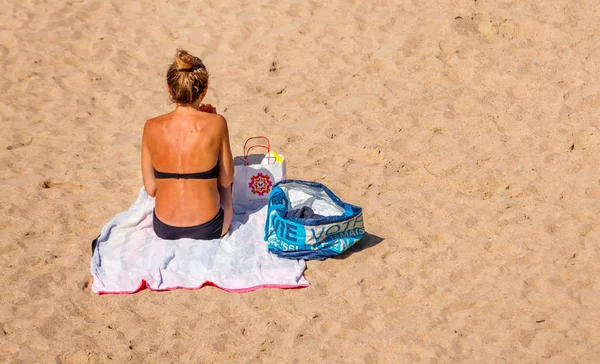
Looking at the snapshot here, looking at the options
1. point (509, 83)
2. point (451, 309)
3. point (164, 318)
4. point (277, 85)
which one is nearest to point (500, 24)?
point (509, 83)

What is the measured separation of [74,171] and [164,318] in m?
2.06

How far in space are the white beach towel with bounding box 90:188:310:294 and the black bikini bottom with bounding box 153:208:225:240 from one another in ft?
0.12

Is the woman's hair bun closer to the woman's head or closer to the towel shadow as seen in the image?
the woman's head

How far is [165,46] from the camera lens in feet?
27.2

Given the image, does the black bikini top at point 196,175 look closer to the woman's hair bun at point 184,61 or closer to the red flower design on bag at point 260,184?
the red flower design on bag at point 260,184

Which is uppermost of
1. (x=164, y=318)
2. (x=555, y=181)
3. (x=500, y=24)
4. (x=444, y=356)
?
(x=500, y=24)

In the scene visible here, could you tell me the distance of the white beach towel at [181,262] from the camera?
514 cm

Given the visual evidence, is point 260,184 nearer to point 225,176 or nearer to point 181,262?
point 225,176

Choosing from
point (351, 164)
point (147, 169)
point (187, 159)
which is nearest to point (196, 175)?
point (187, 159)

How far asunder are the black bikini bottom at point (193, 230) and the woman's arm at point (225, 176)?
0.16ft

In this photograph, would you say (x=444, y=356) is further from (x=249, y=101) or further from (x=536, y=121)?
(x=249, y=101)

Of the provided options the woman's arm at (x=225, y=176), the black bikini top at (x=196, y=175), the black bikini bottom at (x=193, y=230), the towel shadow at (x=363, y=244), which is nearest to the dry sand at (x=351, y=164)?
the towel shadow at (x=363, y=244)

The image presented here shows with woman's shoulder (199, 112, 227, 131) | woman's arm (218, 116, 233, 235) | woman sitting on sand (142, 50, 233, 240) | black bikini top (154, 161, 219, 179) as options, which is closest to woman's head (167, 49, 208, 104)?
woman sitting on sand (142, 50, 233, 240)

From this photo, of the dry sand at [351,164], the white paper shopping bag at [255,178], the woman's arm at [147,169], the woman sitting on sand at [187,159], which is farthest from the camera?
the white paper shopping bag at [255,178]
